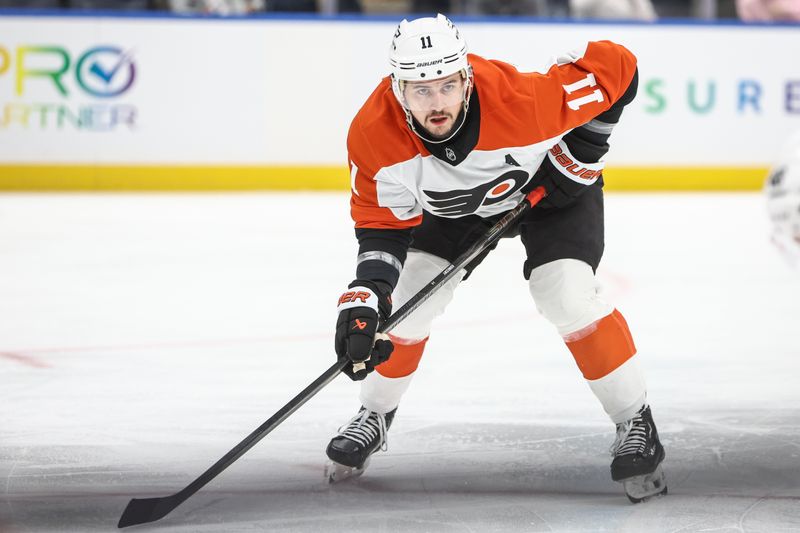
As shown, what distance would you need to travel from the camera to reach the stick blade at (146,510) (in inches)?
90.8

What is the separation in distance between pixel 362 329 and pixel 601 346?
1.63 ft

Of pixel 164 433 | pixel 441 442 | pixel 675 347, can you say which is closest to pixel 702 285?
pixel 675 347

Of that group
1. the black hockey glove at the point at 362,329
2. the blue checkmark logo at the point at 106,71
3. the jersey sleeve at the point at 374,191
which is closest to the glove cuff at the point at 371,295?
the black hockey glove at the point at 362,329

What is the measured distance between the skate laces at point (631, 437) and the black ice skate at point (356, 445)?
1.63 ft

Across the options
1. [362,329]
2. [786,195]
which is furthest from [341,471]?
[786,195]

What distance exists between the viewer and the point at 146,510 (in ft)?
7.66

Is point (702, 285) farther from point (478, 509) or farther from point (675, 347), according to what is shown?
point (478, 509)

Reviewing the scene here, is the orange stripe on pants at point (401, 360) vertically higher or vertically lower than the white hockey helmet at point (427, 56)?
lower

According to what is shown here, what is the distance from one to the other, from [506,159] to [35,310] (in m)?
2.33

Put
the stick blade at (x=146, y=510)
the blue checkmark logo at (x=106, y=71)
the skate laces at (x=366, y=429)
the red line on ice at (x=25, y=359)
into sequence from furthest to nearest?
the blue checkmark logo at (x=106, y=71)
the red line on ice at (x=25, y=359)
the skate laces at (x=366, y=429)
the stick blade at (x=146, y=510)

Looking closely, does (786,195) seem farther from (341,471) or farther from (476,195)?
(341,471)

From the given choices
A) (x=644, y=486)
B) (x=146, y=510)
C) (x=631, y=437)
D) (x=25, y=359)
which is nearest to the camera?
(x=146, y=510)

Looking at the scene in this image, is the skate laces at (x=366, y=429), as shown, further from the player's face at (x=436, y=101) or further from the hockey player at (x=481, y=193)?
the player's face at (x=436, y=101)

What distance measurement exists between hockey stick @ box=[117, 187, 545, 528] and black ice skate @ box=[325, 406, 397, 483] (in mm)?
150
